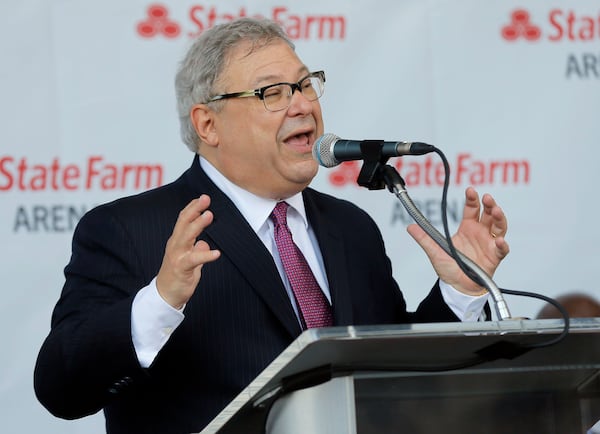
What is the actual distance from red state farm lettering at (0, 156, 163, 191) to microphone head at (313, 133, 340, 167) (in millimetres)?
1547

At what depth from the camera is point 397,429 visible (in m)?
1.95

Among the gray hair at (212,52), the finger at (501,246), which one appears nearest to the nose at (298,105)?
the gray hair at (212,52)

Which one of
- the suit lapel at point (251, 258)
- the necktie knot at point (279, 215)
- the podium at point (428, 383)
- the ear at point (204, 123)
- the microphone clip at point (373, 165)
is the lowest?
the podium at point (428, 383)

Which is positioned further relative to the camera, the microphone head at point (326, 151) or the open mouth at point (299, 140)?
the open mouth at point (299, 140)

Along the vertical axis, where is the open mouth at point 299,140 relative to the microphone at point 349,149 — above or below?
above

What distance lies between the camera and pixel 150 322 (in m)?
2.38

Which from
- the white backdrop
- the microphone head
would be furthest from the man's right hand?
the white backdrop

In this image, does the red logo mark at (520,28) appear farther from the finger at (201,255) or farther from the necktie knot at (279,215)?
the finger at (201,255)

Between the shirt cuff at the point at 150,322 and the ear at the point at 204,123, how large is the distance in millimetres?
713

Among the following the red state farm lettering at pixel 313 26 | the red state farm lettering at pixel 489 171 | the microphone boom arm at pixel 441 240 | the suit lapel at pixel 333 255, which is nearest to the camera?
the microphone boom arm at pixel 441 240

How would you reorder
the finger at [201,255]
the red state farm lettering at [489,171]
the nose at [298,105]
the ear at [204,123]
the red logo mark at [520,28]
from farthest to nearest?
the red logo mark at [520,28] → the red state farm lettering at [489,171] → the ear at [204,123] → the nose at [298,105] → the finger at [201,255]

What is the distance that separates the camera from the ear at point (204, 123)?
3.01 m

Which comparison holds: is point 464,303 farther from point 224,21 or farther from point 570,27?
point 570,27

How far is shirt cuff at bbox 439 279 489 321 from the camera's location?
2654 millimetres
